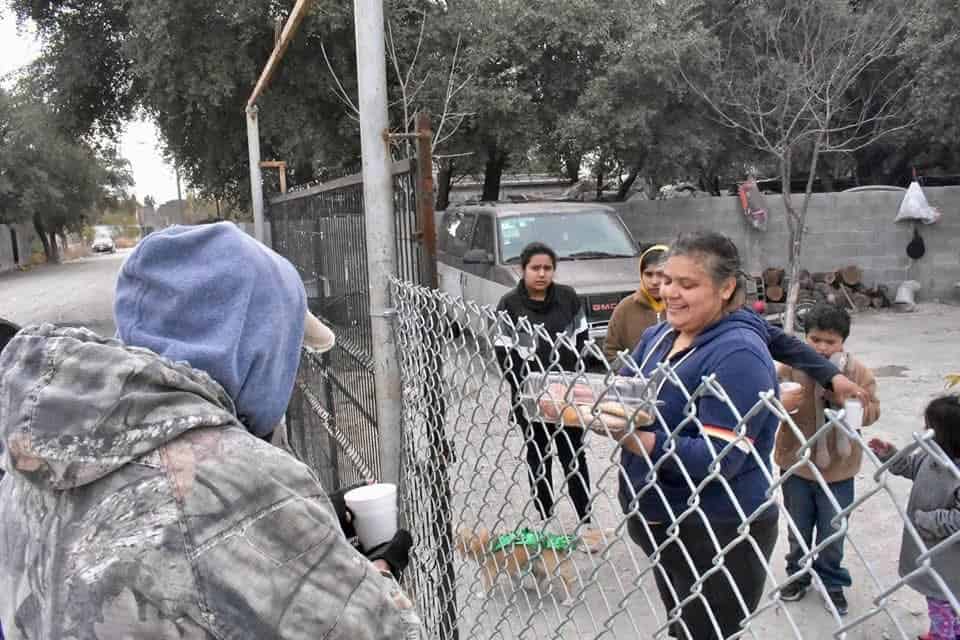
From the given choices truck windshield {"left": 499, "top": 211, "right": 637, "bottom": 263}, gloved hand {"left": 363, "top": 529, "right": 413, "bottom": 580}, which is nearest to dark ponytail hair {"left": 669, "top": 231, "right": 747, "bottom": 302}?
gloved hand {"left": 363, "top": 529, "right": 413, "bottom": 580}

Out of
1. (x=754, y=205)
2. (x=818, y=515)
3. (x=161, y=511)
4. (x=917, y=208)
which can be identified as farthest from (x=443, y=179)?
(x=161, y=511)

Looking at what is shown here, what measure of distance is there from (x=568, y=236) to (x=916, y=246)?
6.60 meters

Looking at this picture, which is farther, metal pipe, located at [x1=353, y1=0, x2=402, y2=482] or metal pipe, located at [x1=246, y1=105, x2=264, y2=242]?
metal pipe, located at [x1=246, y1=105, x2=264, y2=242]

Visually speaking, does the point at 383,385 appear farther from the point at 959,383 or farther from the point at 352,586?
the point at 959,383

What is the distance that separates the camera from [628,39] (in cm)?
1278

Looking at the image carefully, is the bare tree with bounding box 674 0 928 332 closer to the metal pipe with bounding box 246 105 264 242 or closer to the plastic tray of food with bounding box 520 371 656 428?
the metal pipe with bounding box 246 105 264 242

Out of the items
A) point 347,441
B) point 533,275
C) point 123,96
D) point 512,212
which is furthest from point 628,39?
point 347,441

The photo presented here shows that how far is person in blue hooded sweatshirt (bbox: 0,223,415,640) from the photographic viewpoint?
92cm

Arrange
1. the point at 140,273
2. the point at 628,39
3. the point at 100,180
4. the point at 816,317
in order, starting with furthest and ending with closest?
the point at 100,180, the point at 628,39, the point at 816,317, the point at 140,273

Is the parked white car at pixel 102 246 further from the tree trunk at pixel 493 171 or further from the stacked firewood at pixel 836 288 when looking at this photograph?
the stacked firewood at pixel 836 288

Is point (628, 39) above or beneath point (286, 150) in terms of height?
above

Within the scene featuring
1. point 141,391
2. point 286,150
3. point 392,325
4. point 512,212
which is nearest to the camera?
point 141,391

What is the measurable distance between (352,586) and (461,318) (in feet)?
3.01

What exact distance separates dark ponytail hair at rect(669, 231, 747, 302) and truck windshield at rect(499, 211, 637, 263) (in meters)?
6.03
